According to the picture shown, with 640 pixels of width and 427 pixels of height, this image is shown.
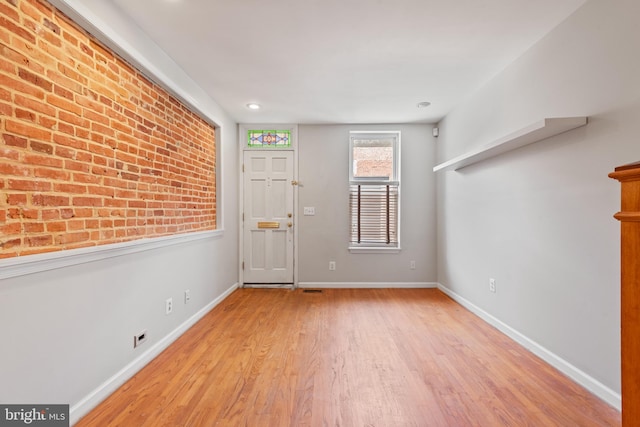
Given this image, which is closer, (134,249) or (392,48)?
(134,249)

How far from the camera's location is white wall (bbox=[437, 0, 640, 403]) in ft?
5.55

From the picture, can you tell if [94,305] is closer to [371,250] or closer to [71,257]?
[71,257]

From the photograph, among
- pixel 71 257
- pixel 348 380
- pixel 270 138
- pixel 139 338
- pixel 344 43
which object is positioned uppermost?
pixel 344 43

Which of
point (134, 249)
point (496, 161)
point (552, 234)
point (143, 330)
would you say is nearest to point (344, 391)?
point (143, 330)

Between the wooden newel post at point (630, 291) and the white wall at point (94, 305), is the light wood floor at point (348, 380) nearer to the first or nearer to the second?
the white wall at point (94, 305)

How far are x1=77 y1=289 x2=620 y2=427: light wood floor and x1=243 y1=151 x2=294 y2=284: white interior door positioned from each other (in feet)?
4.56

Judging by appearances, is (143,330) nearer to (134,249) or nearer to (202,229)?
(134,249)

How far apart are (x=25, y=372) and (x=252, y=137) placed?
145 inches

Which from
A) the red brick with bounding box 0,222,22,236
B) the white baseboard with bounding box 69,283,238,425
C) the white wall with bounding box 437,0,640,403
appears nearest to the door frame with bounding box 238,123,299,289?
the white baseboard with bounding box 69,283,238,425

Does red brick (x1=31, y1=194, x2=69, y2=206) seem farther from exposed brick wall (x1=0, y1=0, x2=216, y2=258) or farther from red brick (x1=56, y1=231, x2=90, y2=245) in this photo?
red brick (x1=56, y1=231, x2=90, y2=245)

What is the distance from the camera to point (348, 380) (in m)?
1.96

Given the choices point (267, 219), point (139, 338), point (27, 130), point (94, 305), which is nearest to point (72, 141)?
point (27, 130)

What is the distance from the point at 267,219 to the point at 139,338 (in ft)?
8.34

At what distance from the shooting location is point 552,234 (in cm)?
216
